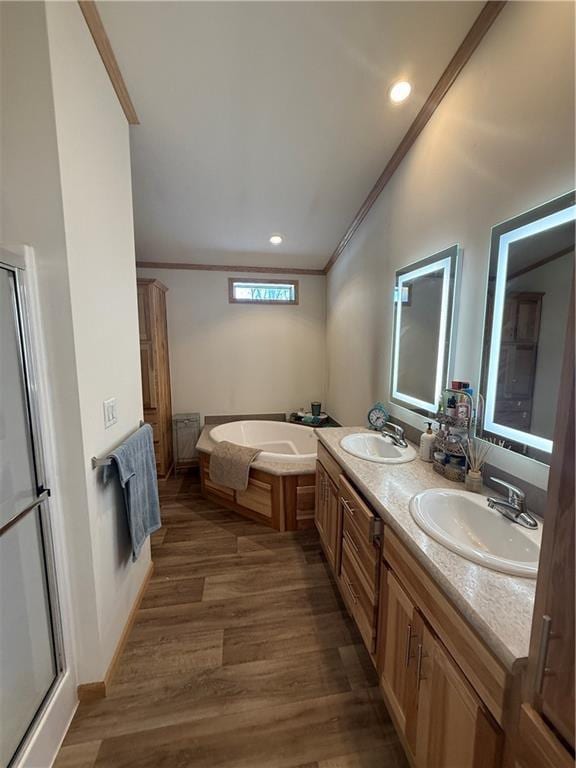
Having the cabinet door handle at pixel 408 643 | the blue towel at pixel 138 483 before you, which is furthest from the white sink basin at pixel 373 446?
the blue towel at pixel 138 483

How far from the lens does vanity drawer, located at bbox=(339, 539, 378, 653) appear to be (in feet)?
4.38

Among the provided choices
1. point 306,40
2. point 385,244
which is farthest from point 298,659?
point 306,40

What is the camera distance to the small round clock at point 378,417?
227cm

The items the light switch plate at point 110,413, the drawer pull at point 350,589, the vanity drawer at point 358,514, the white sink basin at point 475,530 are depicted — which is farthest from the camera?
the drawer pull at point 350,589

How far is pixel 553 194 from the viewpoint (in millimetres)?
1120

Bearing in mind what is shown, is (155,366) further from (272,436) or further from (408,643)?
(408,643)

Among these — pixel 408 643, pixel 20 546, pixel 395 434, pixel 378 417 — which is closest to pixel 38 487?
pixel 20 546

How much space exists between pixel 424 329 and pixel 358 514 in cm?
118

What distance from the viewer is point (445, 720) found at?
2.81 ft

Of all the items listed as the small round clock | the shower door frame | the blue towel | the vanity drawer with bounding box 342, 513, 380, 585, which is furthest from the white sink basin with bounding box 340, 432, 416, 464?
the shower door frame

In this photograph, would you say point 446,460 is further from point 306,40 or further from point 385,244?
point 306,40

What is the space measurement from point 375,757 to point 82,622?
1.31 m

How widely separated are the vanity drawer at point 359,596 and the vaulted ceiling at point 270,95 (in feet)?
8.24

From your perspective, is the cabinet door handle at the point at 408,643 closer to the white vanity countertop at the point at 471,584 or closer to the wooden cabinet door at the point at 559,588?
the white vanity countertop at the point at 471,584
